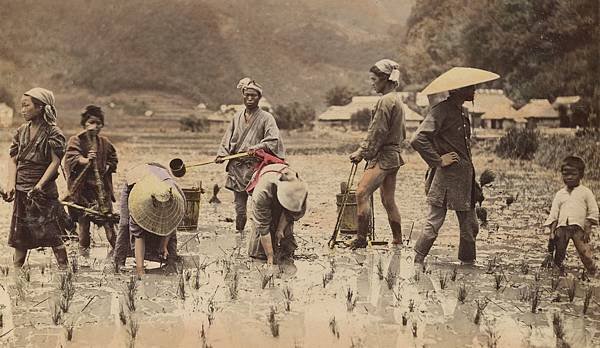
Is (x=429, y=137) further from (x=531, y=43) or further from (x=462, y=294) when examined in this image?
(x=531, y=43)

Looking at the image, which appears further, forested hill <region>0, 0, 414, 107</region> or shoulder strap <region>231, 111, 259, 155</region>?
forested hill <region>0, 0, 414, 107</region>

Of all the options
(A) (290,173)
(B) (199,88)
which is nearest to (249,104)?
(A) (290,173)

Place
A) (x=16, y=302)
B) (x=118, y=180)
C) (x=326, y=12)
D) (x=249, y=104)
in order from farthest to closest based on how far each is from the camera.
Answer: (x=326, y=12) < (x=118, y=180) < (x=249, y=104) < (x=16, y=302)

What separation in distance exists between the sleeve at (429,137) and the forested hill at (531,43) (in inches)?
69.4

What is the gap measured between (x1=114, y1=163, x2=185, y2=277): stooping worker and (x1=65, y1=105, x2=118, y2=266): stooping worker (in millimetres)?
833

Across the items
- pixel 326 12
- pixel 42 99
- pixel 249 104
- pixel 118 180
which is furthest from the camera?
pixel 326 12

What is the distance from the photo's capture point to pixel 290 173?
540cm

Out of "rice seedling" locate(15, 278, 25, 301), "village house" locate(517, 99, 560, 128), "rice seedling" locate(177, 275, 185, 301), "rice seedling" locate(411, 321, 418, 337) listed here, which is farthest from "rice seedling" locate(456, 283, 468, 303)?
"village house" locate(517, 99, 560, 128)

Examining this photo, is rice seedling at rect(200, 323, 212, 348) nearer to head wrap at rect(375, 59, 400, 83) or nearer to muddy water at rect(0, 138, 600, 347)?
muddy water at rect(0, 138, 600, 347)

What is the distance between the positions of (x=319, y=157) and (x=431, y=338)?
27.1ft

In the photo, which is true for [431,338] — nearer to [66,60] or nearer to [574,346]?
[574,346]

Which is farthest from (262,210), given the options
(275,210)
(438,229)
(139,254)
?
(438,229)

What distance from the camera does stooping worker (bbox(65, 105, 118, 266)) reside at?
20.1 feet

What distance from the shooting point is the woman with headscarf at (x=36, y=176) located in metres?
5.20
